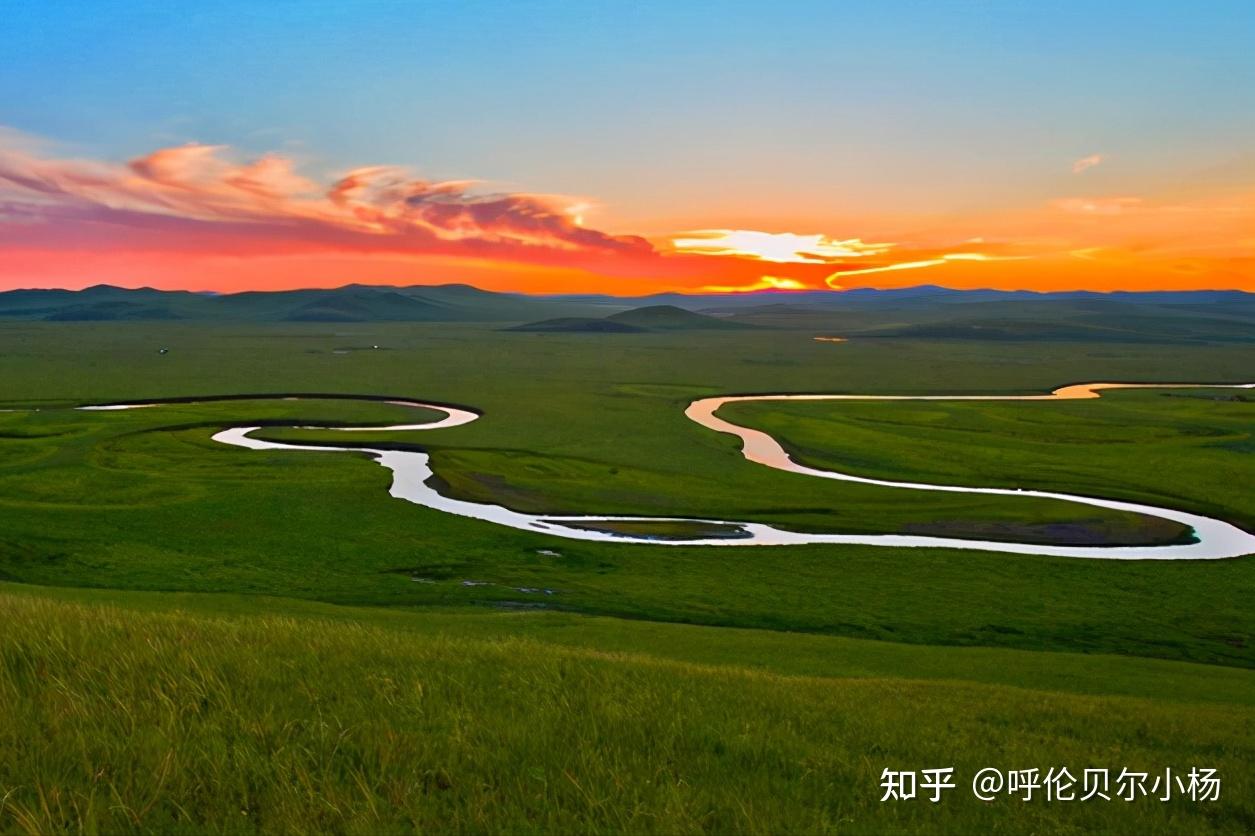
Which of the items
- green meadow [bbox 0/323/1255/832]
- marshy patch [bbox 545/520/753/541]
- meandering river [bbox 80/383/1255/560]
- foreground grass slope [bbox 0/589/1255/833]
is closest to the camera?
foreground grass slope [bbox 0/589/1255/833]

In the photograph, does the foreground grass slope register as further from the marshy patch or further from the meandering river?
the marshy patch

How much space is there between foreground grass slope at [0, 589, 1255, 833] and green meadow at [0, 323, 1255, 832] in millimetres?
35

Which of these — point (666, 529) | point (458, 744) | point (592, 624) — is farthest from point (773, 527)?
point (458, 744)

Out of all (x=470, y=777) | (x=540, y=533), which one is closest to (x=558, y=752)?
(x=470, y=777)

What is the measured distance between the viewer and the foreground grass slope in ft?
16.8

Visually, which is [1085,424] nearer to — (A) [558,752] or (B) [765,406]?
(B) [765,406]

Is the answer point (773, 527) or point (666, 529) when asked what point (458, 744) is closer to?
point (666, 529)

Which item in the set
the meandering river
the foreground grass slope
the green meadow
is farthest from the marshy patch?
the foreground grass slope

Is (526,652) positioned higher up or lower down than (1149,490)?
higher up

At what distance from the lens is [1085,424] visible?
2761 inches

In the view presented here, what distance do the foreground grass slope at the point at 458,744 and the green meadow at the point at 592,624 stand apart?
35 mm

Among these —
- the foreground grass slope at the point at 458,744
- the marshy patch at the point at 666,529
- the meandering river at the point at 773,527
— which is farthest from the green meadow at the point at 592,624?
the marshy patch at the point at 666,529

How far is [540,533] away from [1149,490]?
33.3 meters

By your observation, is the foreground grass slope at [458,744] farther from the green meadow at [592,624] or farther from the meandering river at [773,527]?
the meandering river at [773,527]
